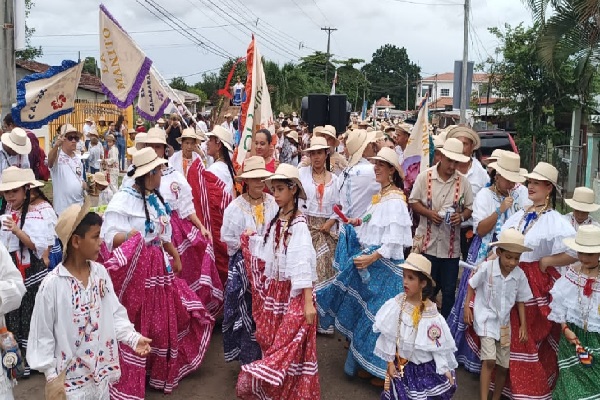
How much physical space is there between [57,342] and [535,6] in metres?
11.3

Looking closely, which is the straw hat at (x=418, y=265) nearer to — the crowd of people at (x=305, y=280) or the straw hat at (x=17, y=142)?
the crowd of people at (x=305, y=280)

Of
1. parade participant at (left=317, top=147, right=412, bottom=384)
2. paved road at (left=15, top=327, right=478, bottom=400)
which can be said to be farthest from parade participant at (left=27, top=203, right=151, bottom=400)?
parade participant at (left=317, top=147, right=412, bottom=384)

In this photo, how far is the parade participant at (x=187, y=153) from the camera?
775 centimetres

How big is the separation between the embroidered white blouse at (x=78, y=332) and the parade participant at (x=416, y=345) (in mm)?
1773

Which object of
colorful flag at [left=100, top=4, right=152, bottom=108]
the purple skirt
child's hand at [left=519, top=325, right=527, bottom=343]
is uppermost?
colorful flag at [left=100, top=4, right=152, bottom=108]

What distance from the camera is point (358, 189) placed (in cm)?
653

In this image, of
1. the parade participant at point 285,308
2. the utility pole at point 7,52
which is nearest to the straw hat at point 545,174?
the parade participant at point 285,308

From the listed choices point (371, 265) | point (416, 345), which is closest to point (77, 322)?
point (416, 345)

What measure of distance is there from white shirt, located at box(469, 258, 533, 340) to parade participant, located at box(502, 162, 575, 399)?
169mm

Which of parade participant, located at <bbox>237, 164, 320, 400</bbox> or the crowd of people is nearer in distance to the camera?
the crowd of people

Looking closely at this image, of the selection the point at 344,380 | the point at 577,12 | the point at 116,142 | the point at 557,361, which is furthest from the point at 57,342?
the point at 116,142

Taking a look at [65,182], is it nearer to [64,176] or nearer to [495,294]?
[64,176]

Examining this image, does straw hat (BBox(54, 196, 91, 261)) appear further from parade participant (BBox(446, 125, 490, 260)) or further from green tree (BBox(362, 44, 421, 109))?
green tree (BBox(362, 44, 421, 109))

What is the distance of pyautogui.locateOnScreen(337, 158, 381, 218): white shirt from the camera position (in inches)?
256
